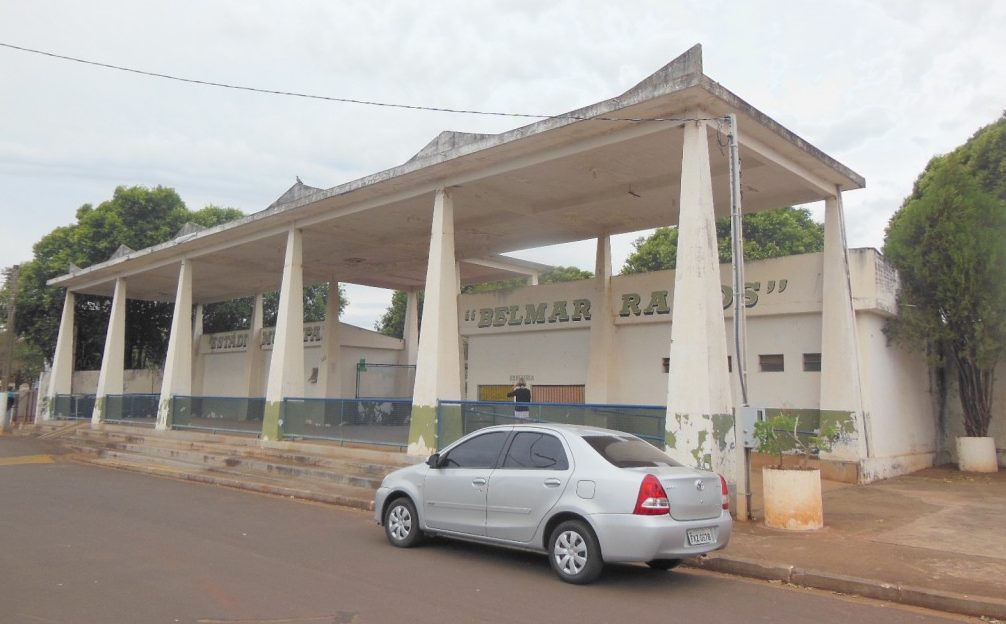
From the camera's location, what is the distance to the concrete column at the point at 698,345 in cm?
984

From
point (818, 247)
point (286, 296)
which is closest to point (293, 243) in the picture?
point (286, 296)

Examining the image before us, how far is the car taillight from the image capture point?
6.28 m

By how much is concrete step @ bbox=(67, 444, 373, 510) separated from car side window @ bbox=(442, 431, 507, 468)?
4.01 metres

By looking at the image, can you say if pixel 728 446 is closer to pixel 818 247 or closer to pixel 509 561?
pixel 509 561

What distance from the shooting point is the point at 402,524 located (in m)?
8.31

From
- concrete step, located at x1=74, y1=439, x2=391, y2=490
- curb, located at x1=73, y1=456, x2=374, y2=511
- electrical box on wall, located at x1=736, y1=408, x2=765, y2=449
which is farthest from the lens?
concrete step, located at x1=74, y1=439, x2=391, y2=490

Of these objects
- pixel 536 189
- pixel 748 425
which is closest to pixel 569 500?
pixel 748 425

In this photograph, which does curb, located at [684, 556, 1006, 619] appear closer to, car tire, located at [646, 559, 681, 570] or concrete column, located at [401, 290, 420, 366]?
car tire, located at [646, 559, 681, 570]

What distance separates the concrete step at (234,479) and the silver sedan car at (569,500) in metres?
4.00

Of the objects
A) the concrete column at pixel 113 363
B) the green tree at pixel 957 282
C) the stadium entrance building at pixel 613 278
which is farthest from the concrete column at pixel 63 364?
the green tree at pixel 957 282

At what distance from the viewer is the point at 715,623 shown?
220 inches

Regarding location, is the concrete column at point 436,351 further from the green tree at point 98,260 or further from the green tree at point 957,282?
the green tree at point 98,260

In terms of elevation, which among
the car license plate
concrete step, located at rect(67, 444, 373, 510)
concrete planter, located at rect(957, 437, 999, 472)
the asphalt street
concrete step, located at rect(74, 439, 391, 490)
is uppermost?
concrete planter, located at rect(957, 437, 999, 472)

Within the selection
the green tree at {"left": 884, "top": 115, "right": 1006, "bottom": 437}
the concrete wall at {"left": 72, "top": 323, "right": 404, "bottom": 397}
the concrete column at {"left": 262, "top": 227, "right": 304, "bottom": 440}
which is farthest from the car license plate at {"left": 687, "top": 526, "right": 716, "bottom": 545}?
the concrete wall at {"left": 72, "top": 323, "right": 404, "bottom": 397}
